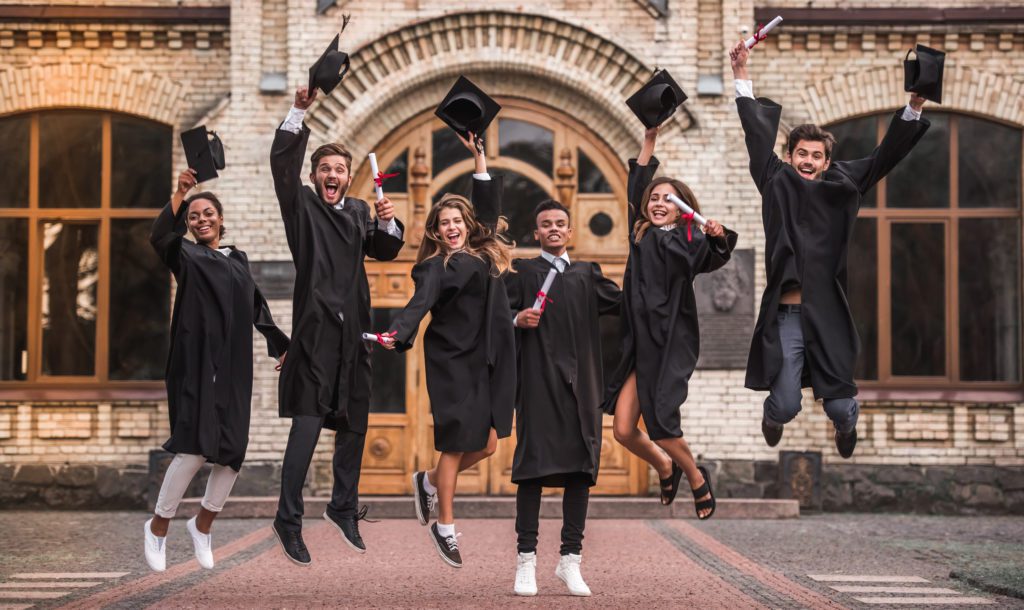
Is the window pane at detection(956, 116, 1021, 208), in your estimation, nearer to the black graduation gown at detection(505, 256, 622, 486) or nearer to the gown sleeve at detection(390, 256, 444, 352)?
the black graduation gown at detection(505, 256, 622, 486)

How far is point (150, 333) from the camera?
16.1 meters

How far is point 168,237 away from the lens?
918cm

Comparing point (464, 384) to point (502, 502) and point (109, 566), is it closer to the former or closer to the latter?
point (109, 566)

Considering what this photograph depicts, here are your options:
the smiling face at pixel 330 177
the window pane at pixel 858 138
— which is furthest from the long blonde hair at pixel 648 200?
the window pane at pixel 858 138

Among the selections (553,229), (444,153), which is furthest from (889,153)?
(444,153)

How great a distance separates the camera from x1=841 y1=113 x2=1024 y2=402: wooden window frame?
52.1ft

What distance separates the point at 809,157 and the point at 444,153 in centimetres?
784

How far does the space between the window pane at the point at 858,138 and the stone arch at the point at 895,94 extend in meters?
0.16

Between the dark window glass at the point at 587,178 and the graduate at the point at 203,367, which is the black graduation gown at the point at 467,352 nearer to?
the graduate at the point at 203,367

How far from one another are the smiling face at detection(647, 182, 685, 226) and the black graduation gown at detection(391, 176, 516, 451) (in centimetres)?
104

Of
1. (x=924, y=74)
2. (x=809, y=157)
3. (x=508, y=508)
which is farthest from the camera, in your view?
(x=508, y=508)

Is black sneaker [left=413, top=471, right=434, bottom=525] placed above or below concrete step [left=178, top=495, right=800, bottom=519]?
above

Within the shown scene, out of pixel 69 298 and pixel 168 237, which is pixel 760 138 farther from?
pixel 69 298

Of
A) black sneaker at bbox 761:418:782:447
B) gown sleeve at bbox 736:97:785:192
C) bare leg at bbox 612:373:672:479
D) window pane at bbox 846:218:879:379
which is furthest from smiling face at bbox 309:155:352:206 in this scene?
window pane at bbox 846:218:879:379
